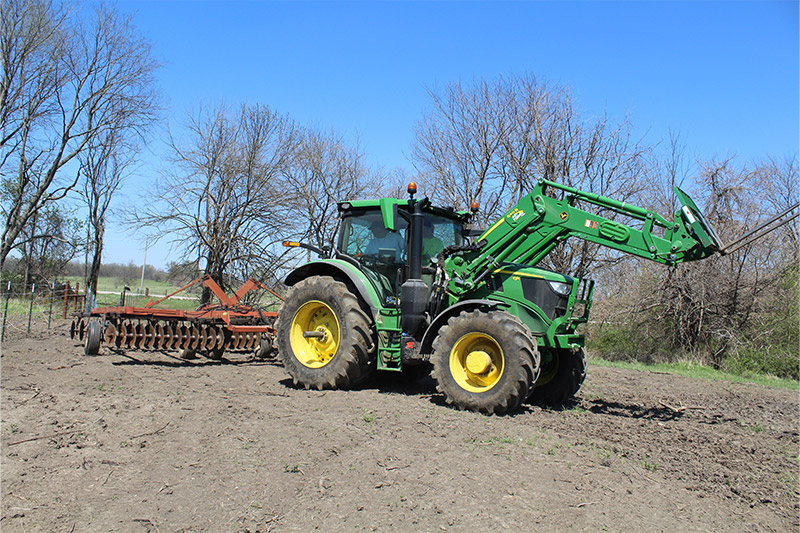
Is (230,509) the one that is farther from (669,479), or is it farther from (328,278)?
(328,278)

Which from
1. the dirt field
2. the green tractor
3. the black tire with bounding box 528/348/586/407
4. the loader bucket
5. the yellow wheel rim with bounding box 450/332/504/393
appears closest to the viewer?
the dirt field

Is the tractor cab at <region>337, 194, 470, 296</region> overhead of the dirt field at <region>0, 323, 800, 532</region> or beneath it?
overhead

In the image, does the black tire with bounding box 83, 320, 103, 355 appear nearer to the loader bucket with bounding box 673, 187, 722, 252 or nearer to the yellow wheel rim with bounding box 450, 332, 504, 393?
the yellow wheel rim with bounding box 450, 332, 504, 393

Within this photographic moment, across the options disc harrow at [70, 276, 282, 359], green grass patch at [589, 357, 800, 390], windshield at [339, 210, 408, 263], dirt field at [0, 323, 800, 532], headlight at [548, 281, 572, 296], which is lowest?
dirt field at [0, 323, 800, 532]

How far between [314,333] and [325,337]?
19 centimetres

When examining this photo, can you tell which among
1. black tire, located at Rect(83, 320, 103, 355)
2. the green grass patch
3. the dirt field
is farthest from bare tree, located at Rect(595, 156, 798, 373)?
black tire, located at Rect(83, 320, 103, 355)

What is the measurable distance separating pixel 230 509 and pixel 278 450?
43.8 inches

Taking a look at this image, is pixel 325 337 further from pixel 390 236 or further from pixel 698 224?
pixel 698 224

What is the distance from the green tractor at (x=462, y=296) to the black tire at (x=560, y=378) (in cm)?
1

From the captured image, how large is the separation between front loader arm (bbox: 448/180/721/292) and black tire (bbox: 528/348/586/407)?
125 centimetres

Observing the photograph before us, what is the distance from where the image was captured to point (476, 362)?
258 inches

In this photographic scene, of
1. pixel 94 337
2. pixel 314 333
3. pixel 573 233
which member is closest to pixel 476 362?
pixel 573 233

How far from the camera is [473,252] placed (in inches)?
284

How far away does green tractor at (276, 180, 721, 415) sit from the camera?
6.39m
